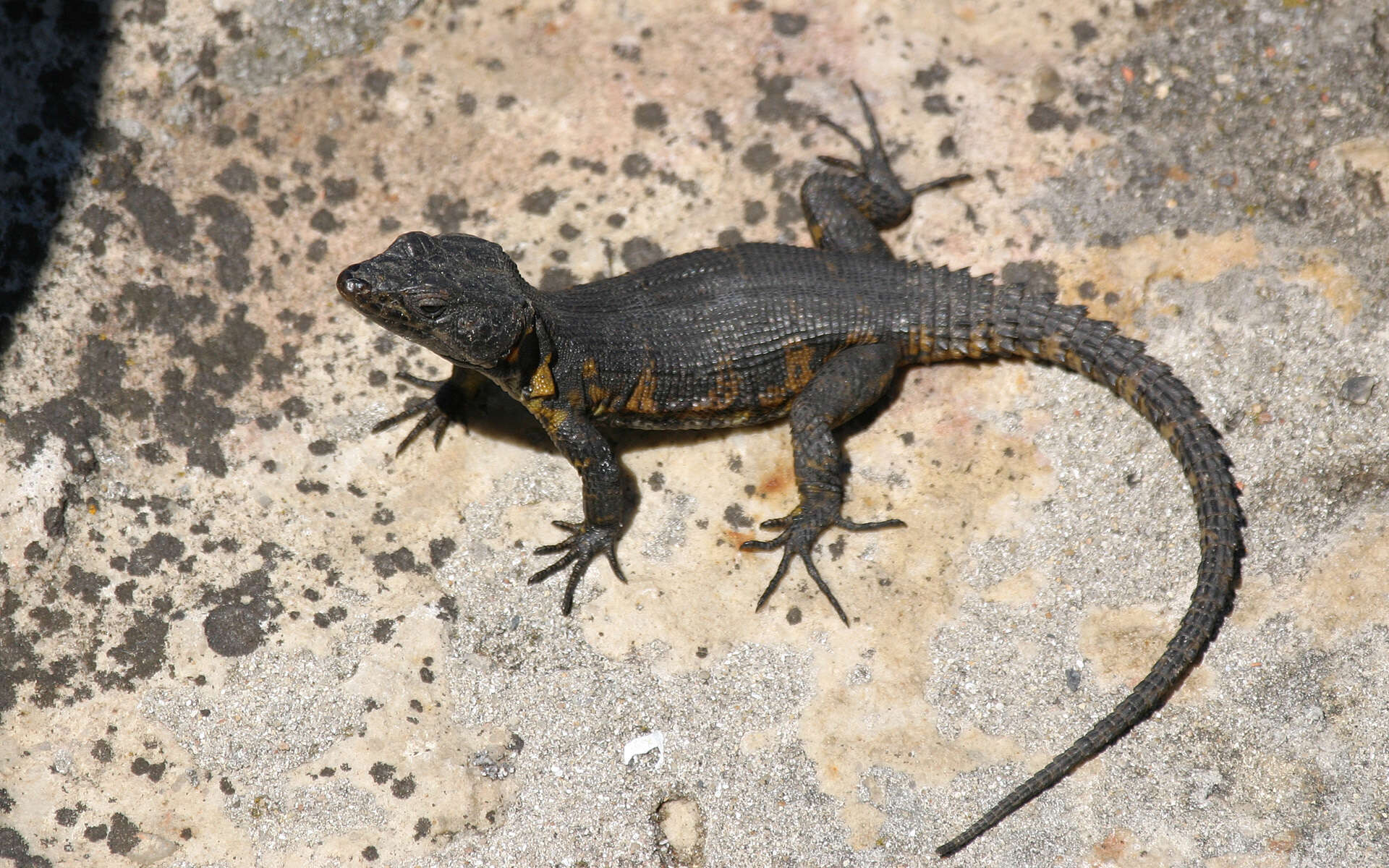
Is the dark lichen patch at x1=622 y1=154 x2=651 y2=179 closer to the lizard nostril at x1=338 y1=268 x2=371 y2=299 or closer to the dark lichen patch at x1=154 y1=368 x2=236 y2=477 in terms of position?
the lizard nostril at x1=338 y1=268 x2=371 y2=299

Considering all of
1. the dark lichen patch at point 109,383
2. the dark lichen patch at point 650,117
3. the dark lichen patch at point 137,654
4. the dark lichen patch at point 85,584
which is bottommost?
the dark lichen patch at point 137,654

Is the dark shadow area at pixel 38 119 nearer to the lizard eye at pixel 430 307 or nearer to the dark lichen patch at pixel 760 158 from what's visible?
the lizard eye at pixel 430 307

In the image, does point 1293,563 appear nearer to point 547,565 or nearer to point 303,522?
point 547,565

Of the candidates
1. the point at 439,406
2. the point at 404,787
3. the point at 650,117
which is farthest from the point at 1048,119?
the point at 404,787

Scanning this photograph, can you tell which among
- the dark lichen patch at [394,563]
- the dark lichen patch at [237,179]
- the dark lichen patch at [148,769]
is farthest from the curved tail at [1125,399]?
the dark lichen patch at [237,179]

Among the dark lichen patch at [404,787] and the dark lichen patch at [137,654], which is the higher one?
the dark lichen patch at [137,654]

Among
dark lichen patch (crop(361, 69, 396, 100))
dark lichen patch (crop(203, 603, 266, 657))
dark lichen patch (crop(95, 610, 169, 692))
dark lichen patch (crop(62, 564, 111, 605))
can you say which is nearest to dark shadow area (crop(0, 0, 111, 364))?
dark lichen patch (crop(62, 564, 111, 605))
